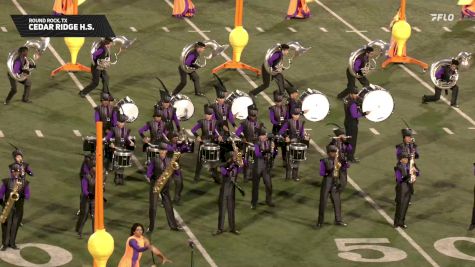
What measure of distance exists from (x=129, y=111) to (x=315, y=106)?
4.35 m

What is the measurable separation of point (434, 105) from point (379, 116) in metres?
4.80

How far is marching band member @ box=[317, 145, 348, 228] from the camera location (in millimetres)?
37156

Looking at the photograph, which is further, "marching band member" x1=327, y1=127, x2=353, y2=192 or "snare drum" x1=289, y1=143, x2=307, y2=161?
"snare drum" x1=289, y1=143, x2=307, y2=161

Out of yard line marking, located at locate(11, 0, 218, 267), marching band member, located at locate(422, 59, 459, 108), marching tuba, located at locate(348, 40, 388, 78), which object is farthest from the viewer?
marching band member, located at locate(422, 59, 459, 108)

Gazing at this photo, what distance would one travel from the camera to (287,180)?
40.5 m

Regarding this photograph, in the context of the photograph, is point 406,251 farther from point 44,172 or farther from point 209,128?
point 44,172

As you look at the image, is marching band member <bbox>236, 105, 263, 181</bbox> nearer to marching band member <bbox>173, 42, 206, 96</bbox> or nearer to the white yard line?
marching band member <bbox>173, 42, 206, 96</bbox>

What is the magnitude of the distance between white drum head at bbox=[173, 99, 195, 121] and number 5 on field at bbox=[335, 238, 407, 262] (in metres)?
6.00

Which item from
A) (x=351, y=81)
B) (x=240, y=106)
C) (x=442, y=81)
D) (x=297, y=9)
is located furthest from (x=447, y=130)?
(x=297, y=9)

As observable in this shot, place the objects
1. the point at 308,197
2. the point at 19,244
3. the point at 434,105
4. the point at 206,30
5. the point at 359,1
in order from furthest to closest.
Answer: the point at 359,1 < the point at 206,30 < the point at 434,105 < the point at 308,197 < the point at 19,244

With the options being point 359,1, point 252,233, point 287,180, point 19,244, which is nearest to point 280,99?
point 287,180

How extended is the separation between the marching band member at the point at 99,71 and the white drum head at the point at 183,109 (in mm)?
3897

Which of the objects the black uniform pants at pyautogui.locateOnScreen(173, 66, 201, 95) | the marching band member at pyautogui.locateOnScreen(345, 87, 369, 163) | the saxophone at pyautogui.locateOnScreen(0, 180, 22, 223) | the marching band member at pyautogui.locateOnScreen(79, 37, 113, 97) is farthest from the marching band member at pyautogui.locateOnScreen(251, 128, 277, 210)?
the marching band member at pyautogui.locateOnScreen(79, 37, 113, 97)
